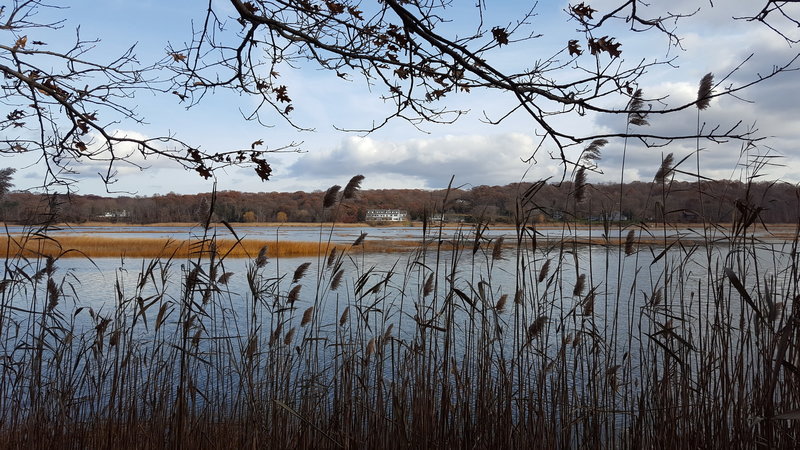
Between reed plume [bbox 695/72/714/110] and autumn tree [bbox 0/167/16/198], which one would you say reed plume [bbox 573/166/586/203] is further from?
autumn tree [bbox 0/167/16/198]

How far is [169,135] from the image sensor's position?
14.3 ft

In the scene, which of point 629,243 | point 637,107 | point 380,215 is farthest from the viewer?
point 380,215

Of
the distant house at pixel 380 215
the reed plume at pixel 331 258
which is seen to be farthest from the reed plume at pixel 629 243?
the reed plume at pixel 331 258

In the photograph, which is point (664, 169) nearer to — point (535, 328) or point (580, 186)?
point (580, 186)

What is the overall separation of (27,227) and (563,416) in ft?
13.9

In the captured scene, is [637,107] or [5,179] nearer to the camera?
[637,107]

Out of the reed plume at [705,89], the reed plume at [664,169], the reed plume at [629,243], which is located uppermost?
the reed plume at [705,89]

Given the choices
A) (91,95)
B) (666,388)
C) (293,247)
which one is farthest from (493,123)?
(293,247)

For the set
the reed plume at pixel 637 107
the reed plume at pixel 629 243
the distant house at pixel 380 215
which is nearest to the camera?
the reed plume at pixel 637 107

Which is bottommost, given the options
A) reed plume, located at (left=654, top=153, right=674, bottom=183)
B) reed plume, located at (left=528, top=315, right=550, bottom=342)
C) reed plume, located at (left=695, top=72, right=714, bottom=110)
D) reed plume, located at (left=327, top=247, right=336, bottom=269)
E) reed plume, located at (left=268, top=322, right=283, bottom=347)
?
reed plume, located at (left=268, top=322, right=283, bottom=347)

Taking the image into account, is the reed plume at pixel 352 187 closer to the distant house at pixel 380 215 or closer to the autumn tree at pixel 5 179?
the distant house at pixel 380 215

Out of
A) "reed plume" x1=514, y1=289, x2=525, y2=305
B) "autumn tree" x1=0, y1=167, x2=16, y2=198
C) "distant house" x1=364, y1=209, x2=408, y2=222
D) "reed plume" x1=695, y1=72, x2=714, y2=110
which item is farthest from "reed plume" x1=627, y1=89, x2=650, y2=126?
"autumn tree" x1=0, y1=167, x2=16, y2=198

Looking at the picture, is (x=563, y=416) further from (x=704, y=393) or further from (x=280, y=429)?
(x=280, y=429)

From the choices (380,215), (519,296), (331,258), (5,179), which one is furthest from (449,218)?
(380,215)
